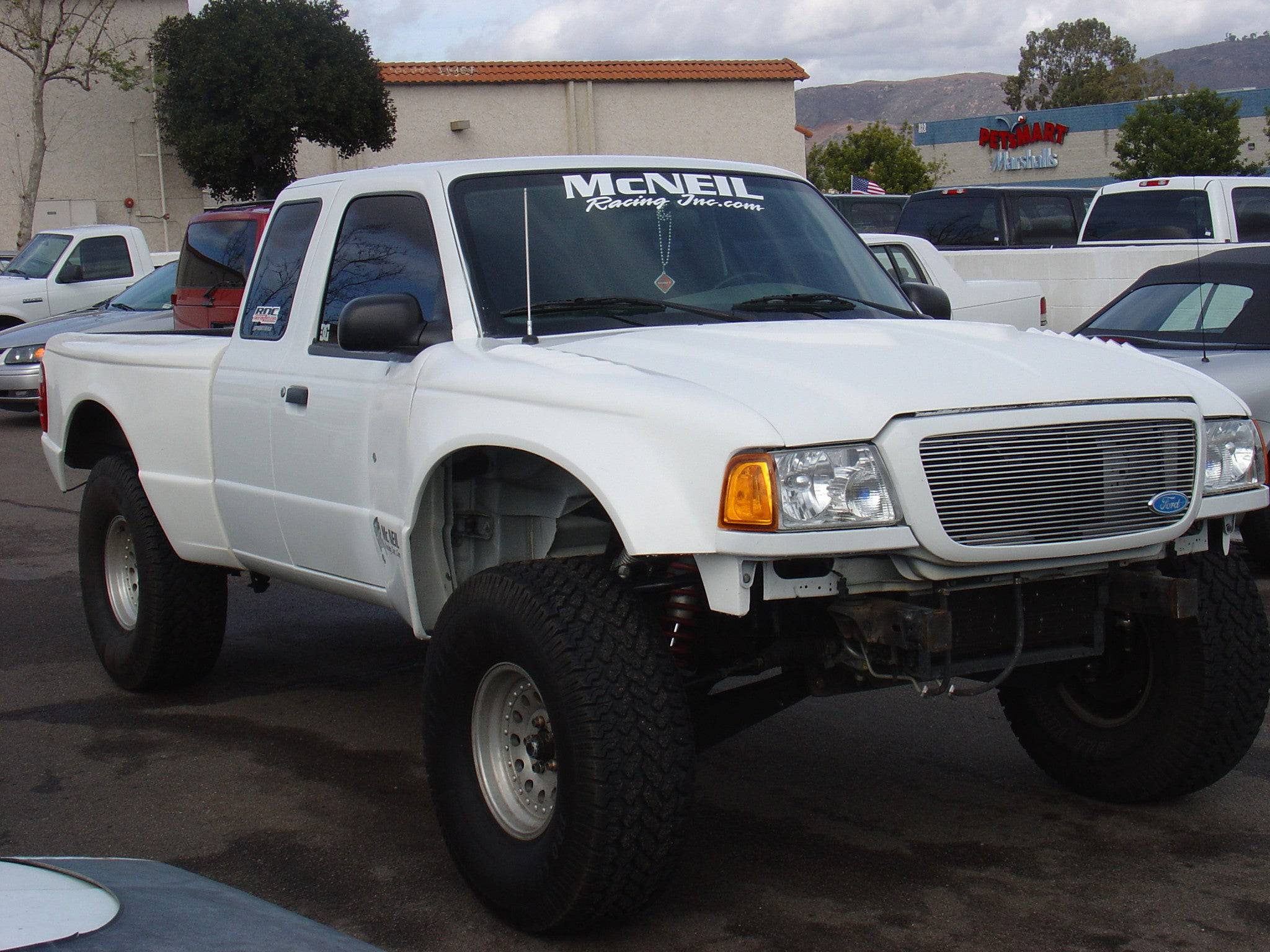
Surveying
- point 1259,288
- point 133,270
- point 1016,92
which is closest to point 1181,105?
point 133,270

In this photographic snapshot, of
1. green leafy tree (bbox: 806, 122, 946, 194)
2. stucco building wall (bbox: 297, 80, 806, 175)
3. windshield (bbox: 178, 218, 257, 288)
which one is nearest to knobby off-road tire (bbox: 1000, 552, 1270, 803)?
windshield (bbox: 178, 218, 257, 288)

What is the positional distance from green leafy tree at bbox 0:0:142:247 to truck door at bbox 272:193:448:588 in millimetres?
28497

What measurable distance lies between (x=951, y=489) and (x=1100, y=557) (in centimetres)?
50

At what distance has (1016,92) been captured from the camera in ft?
360

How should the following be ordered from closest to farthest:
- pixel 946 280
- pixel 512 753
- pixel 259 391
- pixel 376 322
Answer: pixel 512 753, pixel 376 322, pixel 259 391, pixel 946 280

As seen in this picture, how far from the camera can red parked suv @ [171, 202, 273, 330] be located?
37.7 feet

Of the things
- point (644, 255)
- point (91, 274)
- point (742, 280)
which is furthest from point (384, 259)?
point (91, 274)

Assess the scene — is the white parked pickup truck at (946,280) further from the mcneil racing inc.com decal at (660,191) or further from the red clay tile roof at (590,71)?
the red clay tile roof at (590,71)

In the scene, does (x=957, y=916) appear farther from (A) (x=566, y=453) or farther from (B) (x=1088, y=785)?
(A) (x=566, y=453)

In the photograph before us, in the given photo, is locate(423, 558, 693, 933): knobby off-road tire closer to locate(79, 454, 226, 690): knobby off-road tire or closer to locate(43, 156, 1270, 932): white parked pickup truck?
locate(43, 156, 1270, 932): white parked pickup truck

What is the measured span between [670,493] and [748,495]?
199 millimetres

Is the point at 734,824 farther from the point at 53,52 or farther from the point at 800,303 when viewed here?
the point at 53,52

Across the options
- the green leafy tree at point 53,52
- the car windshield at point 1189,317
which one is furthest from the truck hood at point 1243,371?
the green leafy tree at point 53,52

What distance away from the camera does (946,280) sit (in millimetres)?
11797
